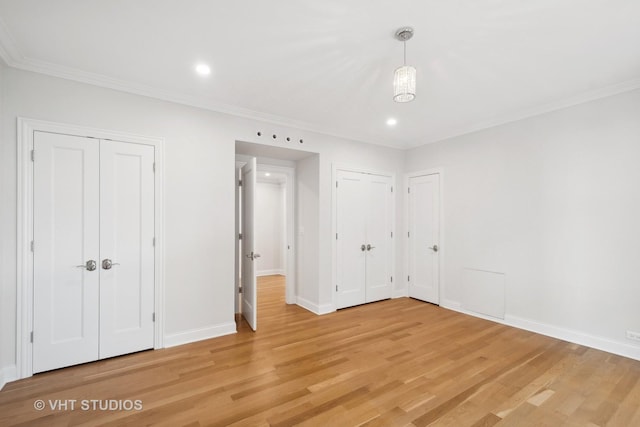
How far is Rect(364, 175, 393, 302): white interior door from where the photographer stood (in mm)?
4930

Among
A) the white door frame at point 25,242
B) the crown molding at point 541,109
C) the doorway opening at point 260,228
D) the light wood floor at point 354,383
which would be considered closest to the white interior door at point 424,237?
the crown molding at point 541,109

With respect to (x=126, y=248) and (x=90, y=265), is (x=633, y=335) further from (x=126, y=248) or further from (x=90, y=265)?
(x=90, y=265)

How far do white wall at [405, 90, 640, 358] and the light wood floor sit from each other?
417mm

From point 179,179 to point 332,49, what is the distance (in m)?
2.18

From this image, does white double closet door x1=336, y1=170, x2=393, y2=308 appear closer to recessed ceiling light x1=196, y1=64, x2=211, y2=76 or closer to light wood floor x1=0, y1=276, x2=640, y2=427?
light wood floor x1=0, y1=276, x2=640, y2=427

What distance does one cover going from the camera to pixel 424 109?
3.69 m

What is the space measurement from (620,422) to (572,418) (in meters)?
0.31

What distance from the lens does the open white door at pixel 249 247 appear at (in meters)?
3.66

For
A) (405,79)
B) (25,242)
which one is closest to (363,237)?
(405,79)

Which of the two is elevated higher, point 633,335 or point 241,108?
point 241,108

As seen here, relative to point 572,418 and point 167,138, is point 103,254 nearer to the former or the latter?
point 167,138

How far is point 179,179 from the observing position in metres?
3.29

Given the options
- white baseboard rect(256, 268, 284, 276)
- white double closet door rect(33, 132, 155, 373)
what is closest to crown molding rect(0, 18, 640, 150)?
white double closet door rect(33, 132, 155, 373)

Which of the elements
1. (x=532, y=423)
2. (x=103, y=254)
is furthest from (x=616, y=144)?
(x=103, y=254)
